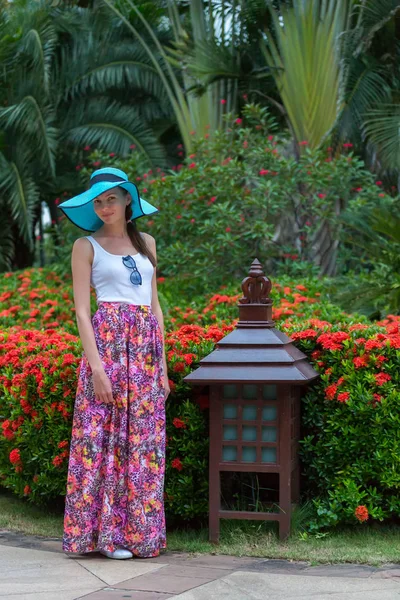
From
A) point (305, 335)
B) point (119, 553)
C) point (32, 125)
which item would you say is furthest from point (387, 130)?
point (119, 553)

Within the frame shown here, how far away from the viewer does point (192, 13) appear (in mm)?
12078

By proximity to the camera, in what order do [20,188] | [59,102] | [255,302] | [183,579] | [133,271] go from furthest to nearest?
[59,102]
[20,188]
[255,302]
[133,271]
[183,579]

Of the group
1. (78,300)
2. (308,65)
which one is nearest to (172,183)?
(308,65)

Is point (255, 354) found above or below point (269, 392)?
above

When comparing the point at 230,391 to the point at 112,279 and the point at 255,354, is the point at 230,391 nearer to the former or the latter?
the point at 255,354

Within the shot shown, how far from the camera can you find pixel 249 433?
4.14 m

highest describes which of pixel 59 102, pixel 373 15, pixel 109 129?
pixel 59 102

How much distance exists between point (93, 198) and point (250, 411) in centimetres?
124

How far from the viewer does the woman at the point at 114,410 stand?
393 cm

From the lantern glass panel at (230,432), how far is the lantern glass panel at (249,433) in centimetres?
4

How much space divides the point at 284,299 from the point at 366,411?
293 cm

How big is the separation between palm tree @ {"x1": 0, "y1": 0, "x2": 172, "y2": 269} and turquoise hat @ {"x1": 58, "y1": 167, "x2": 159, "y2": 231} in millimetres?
7617

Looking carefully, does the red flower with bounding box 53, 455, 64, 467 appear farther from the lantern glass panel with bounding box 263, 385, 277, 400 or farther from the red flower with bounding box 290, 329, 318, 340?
the red flower with bounding box 290, 329, 318, 340

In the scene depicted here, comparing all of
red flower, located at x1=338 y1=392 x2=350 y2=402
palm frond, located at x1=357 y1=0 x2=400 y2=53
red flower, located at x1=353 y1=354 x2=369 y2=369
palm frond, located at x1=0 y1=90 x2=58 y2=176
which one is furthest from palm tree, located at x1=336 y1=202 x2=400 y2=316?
palm frond, located at x1=0 y1=90 x2=58 y2=176
